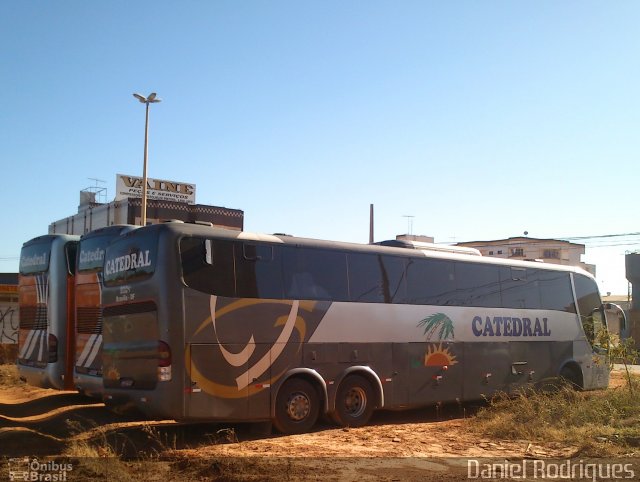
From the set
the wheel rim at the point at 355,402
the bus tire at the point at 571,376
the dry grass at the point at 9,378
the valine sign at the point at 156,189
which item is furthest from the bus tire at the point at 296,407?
the valine sign at the point at 156,189

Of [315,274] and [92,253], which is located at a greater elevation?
[92,253]

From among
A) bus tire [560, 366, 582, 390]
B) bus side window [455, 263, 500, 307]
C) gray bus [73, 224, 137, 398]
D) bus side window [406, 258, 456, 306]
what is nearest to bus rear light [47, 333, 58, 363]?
gray bus [73, 224, 137, 398]

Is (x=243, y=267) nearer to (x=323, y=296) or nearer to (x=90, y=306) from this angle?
(x=323, y=296)

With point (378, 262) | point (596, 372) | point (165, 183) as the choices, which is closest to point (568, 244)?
point (165, 183)

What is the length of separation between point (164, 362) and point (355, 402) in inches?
164

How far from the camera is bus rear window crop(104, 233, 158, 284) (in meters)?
10.5

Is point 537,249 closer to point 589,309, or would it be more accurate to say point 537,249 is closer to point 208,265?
point 589,309

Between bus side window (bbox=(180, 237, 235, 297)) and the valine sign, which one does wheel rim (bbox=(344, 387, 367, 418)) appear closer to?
bus side window (bbox=(180, 237, 235, 297))

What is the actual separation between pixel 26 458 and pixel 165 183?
126 ft

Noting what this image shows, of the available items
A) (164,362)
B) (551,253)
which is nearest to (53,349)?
(164,362)

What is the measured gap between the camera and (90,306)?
14.0m

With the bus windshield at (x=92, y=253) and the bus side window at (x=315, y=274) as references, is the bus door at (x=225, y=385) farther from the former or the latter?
the bus windshield at (x=92, y=253)

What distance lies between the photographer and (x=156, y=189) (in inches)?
1769

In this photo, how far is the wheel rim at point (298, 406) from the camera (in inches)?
449
